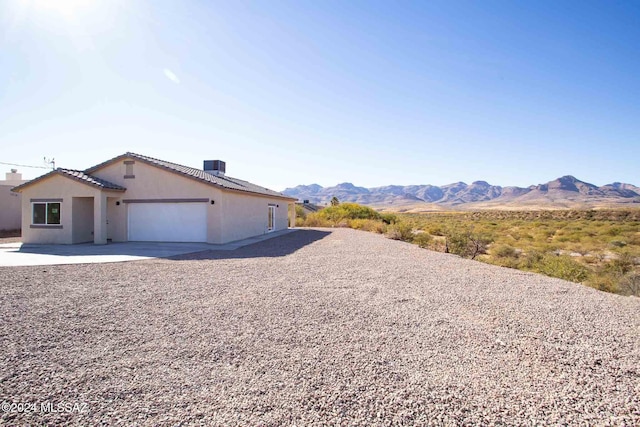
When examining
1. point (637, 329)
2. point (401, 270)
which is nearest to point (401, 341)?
point (637, 329)

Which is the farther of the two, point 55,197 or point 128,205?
point 128,205

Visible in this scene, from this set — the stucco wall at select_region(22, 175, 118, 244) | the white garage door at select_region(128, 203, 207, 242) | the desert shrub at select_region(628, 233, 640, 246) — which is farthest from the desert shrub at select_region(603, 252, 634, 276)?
the stucco wall at select_region(22, 175, 118, 244)

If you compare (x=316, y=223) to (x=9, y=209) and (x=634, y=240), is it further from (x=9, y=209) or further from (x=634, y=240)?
(x=634, y=240)

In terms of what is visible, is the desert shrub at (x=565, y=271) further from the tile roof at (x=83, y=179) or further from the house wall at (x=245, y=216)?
the tile roof at (x=83, y=179)

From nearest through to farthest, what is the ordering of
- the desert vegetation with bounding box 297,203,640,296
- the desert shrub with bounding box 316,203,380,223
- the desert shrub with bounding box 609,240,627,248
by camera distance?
the desert vegetation with bounding box 297,203,640,296 → the desert shrub with bounding box 609,240,627,248 → the desert shrub with bounding box 316,203,380,223

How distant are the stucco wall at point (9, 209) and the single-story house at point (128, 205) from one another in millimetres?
10212

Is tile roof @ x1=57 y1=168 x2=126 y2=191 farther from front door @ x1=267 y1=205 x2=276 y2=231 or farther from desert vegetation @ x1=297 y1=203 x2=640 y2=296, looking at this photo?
desert vegetation @ x1=297 y1=203 x2=640 y2=296

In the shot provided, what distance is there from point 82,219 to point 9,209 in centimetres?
1252

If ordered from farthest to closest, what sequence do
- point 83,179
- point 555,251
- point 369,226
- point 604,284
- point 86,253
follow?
point 369,226
point 555,251
point 83,179
point 86,253
point 604,284

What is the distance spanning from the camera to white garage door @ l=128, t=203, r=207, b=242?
17.1 m

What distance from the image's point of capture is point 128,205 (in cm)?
1781

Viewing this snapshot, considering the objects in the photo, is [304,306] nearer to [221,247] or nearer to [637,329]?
[637,329]

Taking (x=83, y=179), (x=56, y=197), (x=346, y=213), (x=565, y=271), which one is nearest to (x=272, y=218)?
(x=346, y=213)

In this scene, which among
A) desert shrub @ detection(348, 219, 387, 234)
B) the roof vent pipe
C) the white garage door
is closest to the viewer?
the white garage door
